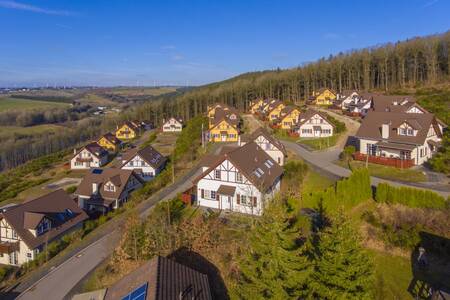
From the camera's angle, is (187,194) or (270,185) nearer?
(270,185)

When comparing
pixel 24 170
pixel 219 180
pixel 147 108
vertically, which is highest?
pixel 147 108

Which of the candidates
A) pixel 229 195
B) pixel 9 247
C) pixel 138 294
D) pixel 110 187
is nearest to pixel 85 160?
pixel 110 187

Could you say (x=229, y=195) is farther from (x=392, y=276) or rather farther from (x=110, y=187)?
(x=110, y=187)

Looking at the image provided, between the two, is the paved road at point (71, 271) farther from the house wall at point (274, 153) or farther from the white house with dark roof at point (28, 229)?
the house wall at point (274, 153)

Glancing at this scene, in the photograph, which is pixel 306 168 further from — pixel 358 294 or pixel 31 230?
pixel 31 230

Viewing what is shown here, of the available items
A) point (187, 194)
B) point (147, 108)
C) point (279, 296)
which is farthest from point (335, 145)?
point (147, 108)
